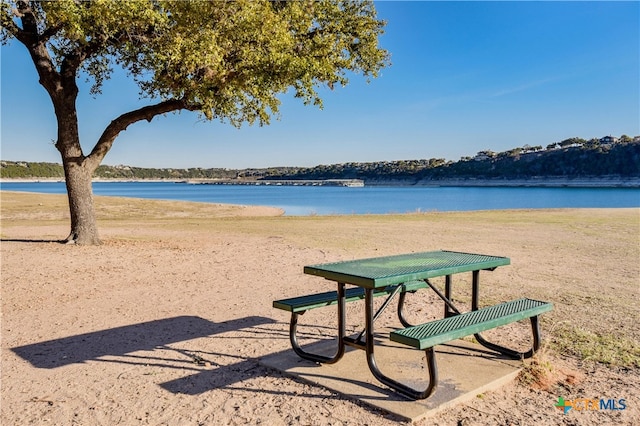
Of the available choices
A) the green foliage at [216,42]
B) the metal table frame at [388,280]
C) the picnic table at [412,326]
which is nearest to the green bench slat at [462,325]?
the picnic table at [412,326]

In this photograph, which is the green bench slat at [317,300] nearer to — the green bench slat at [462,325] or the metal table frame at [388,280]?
the metal table frame at [388,280]

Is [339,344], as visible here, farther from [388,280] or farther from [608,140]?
[608,140]

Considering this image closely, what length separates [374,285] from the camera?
12.4ft

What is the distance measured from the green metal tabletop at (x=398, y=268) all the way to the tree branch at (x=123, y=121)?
7965mm

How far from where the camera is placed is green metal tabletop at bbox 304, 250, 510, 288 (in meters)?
3.91

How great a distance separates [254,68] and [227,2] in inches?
52.2

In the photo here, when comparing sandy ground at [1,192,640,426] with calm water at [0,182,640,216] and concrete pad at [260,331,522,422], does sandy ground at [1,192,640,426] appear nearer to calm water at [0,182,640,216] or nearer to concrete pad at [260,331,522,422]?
concrete pad at [260,331,522,422]

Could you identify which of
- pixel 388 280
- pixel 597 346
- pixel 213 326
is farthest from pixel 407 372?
pixel 213 326

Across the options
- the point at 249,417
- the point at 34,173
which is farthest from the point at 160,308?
the point at 34,173

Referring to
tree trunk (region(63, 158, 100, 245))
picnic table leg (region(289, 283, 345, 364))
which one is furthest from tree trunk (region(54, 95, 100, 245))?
picnic table leg (region(289, 283, 345, 364))

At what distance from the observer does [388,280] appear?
3818 mm

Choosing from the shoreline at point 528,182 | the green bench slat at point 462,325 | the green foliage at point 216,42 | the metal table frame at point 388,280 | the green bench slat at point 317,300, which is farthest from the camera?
the shoreline at point 528,182

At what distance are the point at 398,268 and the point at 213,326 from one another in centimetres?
246

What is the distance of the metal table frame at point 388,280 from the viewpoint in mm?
3838
